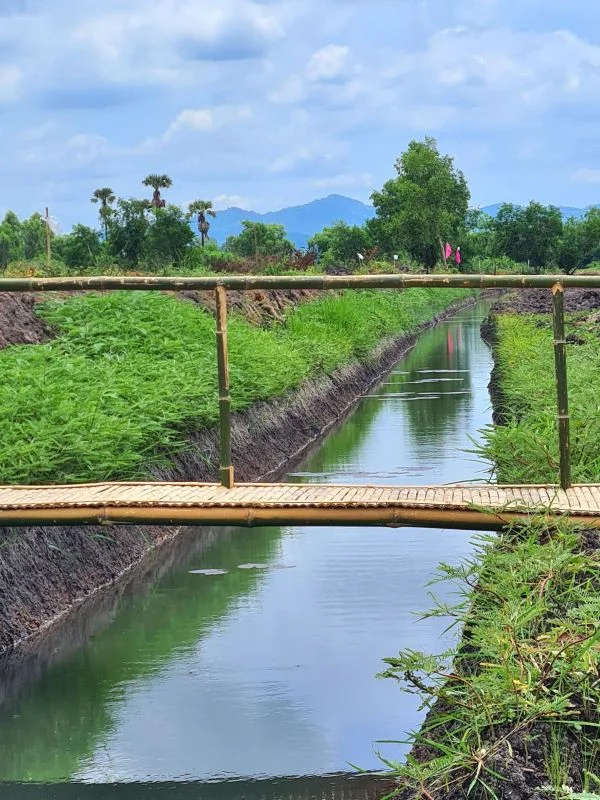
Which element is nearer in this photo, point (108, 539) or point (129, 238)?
point (108, 539)

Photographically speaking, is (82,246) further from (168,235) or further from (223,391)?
(223,391)

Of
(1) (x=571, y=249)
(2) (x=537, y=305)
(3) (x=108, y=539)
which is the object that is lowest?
(3) (x=108, y=539)

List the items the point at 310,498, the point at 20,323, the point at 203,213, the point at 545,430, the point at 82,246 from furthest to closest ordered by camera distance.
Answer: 1. the point at 203,213
2. the point at 82,246
3. the point at 20,323
4. the point at 545,430
5. the point at 310,498

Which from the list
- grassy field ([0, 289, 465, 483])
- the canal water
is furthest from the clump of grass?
grassy field ([0, 289, 465, 483])

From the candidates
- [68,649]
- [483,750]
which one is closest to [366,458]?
[68,649]

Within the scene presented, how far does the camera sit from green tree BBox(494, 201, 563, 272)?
241 ft

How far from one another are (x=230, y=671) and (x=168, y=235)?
20841mm

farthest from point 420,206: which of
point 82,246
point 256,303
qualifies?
point 256,303

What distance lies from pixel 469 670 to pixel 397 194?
5890cm

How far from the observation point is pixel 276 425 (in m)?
11.6

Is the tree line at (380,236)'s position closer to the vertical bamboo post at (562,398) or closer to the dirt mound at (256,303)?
the dirt mound at (256,303)

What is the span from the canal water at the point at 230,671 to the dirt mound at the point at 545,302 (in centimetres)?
1371

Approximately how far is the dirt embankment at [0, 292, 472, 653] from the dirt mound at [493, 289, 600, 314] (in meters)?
9.84

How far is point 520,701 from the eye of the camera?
349 cm
